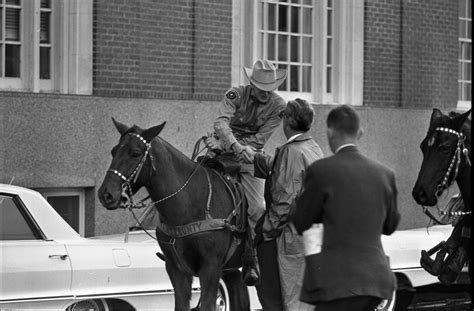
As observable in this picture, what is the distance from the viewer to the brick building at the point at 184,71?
1509cm

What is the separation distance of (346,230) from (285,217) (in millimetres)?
2722

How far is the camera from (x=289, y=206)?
9320 millimetres

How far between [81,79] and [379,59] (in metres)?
6.05

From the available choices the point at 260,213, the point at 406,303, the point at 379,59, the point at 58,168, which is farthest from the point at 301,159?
the point at 379,59

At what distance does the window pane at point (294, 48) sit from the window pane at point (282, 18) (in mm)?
242

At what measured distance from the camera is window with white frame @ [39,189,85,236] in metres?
15.4

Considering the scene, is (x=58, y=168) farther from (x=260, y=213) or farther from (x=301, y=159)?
(x=301, y=159)

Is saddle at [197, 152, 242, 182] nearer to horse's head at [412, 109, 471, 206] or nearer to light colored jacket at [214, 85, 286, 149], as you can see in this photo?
light colored jacket at [214, 85, 286, 149]

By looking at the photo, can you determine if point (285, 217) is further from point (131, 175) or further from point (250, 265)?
point (131, 175)

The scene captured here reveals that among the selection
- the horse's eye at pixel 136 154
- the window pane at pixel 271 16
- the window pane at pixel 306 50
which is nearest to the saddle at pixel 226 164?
the horse's eye at pixel 136 154

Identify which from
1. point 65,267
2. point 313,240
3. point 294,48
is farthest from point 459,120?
point 294,48

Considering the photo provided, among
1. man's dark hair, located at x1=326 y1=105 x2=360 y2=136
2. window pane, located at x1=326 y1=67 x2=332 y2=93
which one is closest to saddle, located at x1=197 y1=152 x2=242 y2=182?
man's dark hair, located at x1=326 y1=105 x2=360 y2=136

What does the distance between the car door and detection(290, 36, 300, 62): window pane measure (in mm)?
9016

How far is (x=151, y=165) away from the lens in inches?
384
